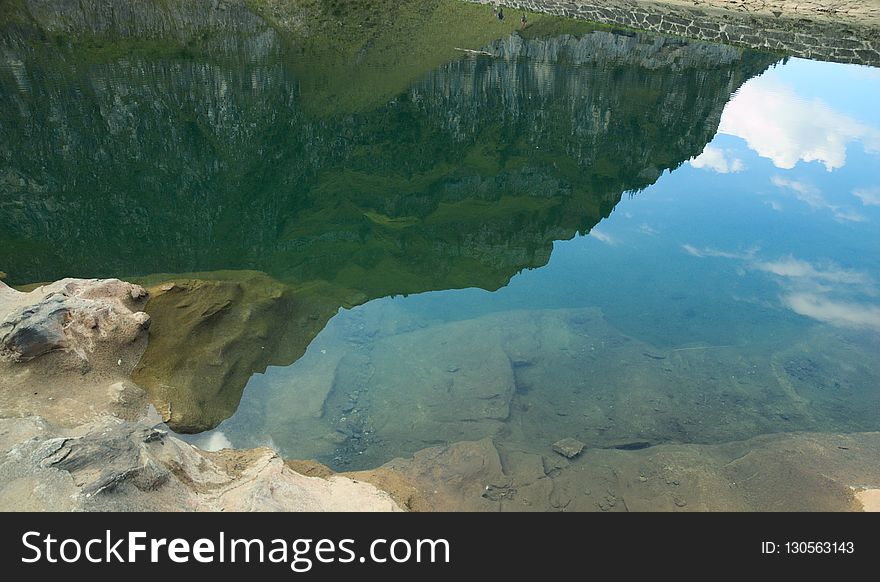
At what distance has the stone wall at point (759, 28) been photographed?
4438cm

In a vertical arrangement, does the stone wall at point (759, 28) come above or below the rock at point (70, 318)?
above

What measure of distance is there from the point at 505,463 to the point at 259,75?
50406 millimetres

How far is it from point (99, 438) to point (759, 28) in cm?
5476

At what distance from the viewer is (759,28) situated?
1933 inches

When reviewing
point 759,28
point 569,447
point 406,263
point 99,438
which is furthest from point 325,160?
point 759,28

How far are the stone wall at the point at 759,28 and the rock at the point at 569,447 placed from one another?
4186cm

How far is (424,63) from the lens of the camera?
62656mm

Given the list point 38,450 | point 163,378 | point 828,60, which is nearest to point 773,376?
point 163,378

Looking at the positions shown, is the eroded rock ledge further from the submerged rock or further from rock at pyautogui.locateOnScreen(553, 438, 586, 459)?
rock at pyautogui.locateOnScreen(553, 438, 586, 459)

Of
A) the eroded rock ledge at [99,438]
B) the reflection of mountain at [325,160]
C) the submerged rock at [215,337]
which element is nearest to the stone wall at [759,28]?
the reflection of mountain at [325,160]

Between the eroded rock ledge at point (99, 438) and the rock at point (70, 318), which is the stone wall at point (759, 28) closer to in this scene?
the eroded rock ledge at point (99, 438)

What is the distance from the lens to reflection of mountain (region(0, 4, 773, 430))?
2577cm

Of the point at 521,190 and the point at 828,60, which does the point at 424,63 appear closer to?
the point at 521,190

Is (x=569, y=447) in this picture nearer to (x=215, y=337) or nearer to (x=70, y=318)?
(x=215, y=337)
